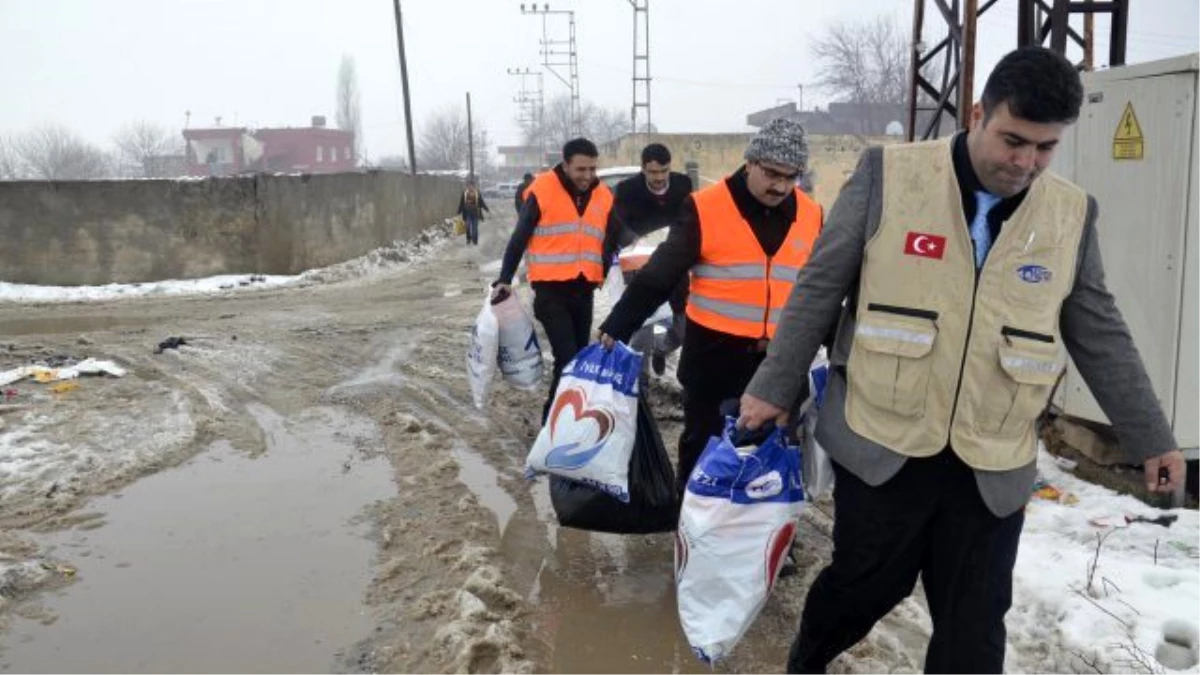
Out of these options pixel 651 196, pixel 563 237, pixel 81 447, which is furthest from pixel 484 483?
pixel 81 447

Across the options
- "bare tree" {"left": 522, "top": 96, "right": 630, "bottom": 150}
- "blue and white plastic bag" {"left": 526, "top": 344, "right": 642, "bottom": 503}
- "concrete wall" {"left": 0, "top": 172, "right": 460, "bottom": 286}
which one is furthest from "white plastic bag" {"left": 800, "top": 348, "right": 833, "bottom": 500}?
"bare tree" {"left": 522, "top": 96, "right": 630, "bottom": 150}

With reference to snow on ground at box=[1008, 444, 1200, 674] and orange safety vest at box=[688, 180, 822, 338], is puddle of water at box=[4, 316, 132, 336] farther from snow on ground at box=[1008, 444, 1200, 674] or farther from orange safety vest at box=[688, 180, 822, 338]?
snow on ground at box=[1008, 444, 1200, 674]

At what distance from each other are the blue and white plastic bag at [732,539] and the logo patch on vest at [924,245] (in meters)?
0.74

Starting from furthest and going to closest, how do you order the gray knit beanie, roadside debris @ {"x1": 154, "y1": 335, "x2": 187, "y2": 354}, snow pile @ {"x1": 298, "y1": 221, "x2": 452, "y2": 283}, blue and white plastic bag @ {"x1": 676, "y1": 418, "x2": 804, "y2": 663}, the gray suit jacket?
snow pile @ {"x1": 298, "y1": 221, "x2": 452, "y2": 283}
roadside debris @ {"x1": 154, "y1": 335, "x2": 187, "y2": 354}
the gray knit beanie
blue and white plastic bag @ {"x1": 676, "y1": 418, "x2": 804, "y2": 663}
the gray suit jacket

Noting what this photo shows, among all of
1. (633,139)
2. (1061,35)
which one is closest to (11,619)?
(1061,35)

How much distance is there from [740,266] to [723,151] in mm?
40805

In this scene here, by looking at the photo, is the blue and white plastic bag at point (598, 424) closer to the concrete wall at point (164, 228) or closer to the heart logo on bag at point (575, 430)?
the heart logo on bag at point (575, 430)

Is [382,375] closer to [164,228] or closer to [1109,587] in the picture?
[1109,587]

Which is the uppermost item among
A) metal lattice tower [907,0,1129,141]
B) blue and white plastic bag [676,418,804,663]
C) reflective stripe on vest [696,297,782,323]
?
metal lattice tower [907,0,1129,141]

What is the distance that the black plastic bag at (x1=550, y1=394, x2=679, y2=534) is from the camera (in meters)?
4.07

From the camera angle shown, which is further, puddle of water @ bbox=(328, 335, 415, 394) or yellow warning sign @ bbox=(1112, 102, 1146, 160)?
puddle of water @ bbox=(328, 335, 415, 394)

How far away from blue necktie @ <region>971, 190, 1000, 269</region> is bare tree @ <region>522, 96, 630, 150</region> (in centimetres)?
7434

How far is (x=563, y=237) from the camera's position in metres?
5.62

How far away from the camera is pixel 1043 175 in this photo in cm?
244
